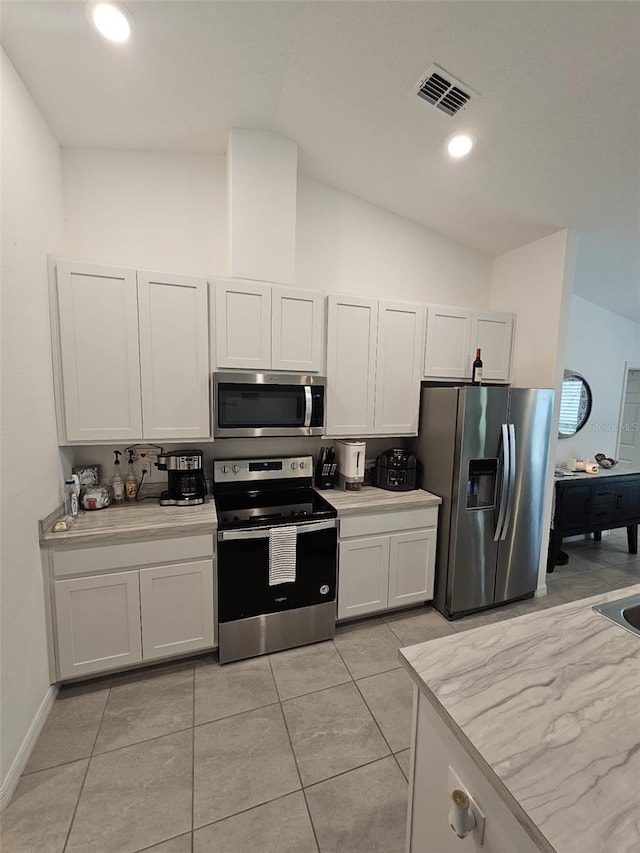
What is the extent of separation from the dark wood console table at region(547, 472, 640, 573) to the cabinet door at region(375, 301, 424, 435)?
1703 mm

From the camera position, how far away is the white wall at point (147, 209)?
88.7 inches

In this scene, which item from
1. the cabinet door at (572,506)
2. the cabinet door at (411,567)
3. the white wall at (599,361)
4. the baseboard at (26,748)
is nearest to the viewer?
the baseboard at (26,748)

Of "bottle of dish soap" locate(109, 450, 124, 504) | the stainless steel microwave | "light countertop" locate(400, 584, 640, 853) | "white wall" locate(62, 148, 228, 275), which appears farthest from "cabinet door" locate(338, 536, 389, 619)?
"white wall" locate(62, 148, 228, 275)

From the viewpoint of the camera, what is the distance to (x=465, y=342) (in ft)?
9.47

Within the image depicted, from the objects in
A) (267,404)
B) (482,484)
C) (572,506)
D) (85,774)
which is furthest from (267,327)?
(572,506)

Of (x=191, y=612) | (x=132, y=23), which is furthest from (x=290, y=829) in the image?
(x=132, y=23)

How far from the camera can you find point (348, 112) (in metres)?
2.00

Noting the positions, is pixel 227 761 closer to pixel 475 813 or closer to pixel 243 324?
pixel 475 813

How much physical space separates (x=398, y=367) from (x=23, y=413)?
2219 millimetres

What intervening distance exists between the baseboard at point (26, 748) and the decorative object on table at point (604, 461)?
4.91m

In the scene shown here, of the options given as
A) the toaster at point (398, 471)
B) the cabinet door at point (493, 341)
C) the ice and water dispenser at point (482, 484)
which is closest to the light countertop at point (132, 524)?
the toaster at point (398, 471)

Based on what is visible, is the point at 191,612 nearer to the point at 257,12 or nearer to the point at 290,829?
the point at 290,829

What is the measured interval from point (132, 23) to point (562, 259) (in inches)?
111

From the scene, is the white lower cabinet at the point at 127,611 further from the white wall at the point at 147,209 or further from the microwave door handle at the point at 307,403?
the white wall at the point at 147,209
